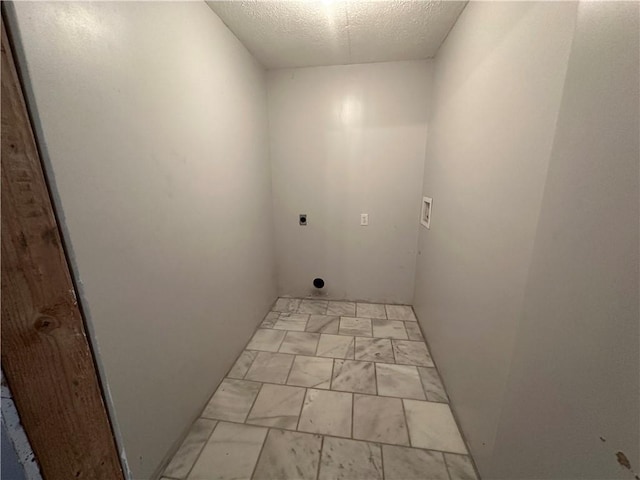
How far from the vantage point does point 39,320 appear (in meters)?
0.38

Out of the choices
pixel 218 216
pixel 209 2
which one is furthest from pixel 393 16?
pixel 218 216

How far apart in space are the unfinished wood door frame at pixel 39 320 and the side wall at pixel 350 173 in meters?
2.17

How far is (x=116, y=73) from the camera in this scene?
896 millimetres

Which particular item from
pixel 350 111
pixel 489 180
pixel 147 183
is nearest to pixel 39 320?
pixel 147 183

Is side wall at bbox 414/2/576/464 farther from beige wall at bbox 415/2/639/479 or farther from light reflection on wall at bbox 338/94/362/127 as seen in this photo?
light reflection on wall at bbox 338/94/362/127

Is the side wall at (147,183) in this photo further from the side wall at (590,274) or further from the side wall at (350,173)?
the side wall at (590,274)

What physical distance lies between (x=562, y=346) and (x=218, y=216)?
5.55 ft

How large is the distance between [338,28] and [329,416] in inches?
100

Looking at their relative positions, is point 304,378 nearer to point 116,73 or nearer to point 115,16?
point 116,73

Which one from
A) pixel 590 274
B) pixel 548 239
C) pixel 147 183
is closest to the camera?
pixel 590 274

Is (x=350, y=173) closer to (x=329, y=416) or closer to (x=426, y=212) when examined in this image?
(x=426, y=212)

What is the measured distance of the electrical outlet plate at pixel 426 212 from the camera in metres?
2.11

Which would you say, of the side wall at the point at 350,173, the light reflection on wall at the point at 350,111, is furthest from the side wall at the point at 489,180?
the light reflection on wall at the point at 350,111

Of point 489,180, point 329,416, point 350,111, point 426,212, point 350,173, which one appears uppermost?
point 350,111
